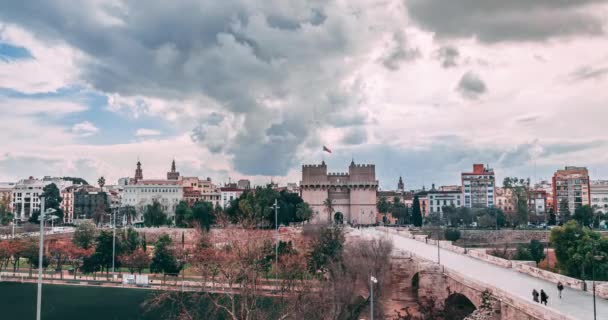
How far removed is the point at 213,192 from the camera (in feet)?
357

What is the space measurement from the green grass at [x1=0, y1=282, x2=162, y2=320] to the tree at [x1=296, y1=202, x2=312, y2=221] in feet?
101

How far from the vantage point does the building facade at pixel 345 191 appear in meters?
73.0

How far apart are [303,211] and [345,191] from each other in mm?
10475

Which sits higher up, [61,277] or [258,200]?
[258,200]

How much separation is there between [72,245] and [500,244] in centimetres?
5081

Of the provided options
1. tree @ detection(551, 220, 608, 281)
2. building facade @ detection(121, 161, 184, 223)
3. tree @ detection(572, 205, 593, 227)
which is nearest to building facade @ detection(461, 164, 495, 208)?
tree @ detection(572, 205, 593, 227)

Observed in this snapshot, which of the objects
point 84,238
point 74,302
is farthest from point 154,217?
point 74,302

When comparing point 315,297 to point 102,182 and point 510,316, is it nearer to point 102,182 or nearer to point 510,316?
point 510,316

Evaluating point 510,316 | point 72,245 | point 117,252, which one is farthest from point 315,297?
point 72,245

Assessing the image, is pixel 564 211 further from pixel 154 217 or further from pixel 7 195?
pixel 7 195

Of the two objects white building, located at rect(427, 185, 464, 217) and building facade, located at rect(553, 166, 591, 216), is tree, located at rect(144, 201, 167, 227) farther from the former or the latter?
building facade, located at rect(553, 166, 591, 216)

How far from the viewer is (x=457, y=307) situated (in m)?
27.0

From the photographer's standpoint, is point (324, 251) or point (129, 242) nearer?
point (324, 251)

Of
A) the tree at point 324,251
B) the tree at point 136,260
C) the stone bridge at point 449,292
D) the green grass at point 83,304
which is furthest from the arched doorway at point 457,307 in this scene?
the tree at point 136,260
